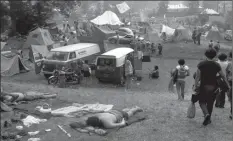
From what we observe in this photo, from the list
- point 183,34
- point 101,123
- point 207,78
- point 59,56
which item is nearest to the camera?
point 207,78

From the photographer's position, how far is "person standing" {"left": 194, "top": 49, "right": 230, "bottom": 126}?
6016 mm

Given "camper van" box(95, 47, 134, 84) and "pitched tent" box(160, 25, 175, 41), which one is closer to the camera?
"camper van" box(95, 47, 134, 84)

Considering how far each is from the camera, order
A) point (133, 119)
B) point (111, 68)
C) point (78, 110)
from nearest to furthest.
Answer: point (133, 119) → point (78, 110) → point (111, 68)

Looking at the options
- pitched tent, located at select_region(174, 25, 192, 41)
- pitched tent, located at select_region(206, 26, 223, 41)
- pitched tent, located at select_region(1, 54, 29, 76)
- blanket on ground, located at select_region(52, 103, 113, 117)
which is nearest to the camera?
blanket on ground, located at select_region(52, 103, 113, 117)

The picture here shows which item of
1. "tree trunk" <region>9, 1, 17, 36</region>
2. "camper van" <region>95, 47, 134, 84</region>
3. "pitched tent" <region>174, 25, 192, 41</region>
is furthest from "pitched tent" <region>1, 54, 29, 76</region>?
"pitched tent" <region>174, 25, 192, 41</region>

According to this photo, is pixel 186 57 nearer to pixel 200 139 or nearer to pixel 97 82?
pixel 97 82

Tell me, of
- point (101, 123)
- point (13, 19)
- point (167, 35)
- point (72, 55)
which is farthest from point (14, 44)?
point (101, 123)

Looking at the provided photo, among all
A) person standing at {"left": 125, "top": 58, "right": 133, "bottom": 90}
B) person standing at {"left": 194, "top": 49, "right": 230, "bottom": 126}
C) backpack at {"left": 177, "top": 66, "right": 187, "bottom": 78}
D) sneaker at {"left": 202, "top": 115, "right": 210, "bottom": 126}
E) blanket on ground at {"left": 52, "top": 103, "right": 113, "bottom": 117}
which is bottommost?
person standing at {"left": 125, "top": 58, "right": 133, "bottom": 90}

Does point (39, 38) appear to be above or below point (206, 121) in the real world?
below

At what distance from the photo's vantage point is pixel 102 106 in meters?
8.52

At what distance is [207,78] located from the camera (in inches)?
241

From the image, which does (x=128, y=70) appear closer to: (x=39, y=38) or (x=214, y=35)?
(x=39, y=38)

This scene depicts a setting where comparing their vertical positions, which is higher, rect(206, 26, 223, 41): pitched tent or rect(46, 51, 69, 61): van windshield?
rect(46, 51, 69, 61): van windshield

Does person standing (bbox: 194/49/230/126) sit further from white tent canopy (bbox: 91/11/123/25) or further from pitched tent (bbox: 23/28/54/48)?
white tent canopy (bbox: 91/11/123/25)
